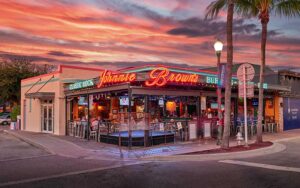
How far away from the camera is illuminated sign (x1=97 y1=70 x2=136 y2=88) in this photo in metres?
15.2

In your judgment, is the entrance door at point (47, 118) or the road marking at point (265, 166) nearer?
the road marking at point (265, 166)

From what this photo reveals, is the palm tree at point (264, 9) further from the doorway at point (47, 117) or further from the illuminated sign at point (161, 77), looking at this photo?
the doorway at point (47, 117)

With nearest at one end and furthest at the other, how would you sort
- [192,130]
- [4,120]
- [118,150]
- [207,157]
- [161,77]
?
[207,157] → [118,150] → [161,77] → [192,130] → [4,120]

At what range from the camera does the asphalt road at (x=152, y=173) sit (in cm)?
877

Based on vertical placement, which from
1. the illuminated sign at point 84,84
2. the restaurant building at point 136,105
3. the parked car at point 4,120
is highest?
the illuminated sign at point 84,84

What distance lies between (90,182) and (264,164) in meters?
6.02

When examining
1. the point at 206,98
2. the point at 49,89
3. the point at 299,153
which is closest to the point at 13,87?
the point at 49,89

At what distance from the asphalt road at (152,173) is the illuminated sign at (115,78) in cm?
430

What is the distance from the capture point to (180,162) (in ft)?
40.0

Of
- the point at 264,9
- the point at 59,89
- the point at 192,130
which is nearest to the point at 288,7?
the point at 264,9

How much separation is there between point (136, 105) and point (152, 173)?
13875 mm

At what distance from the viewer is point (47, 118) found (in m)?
26.2

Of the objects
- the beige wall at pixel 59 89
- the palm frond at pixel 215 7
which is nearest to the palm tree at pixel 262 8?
the palm frond at pixel 215 7

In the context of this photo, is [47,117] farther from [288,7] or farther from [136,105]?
[288,7]
